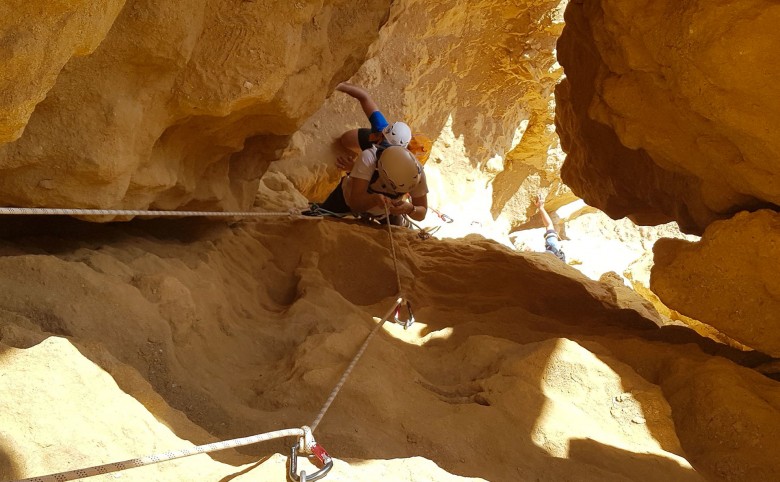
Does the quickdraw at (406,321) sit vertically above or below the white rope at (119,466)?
below

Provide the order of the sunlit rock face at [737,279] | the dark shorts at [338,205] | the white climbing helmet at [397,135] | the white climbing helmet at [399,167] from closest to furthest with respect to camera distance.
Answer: the sunlit rock face at [737,279] → the white climbing helmet at [399,167] → the white climbing helmet at [397,135] → the dark shorts at [338,205]

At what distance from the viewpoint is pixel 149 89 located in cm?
281

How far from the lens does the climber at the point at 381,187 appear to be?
4.73m

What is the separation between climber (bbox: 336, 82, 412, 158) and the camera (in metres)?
4.98

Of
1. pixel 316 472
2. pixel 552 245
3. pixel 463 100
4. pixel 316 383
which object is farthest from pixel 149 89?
pixel 552 245

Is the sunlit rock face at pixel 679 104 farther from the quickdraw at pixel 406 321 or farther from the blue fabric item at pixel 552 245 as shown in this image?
the blue fabric item at pixel 552 245

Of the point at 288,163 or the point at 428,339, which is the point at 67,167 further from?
the point at 288,163

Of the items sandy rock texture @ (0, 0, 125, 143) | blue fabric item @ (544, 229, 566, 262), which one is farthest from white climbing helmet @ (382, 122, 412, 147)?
blue fabric item @ (544, 229, 566, 262)

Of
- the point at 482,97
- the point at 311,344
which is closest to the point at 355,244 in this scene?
the point at 311,344

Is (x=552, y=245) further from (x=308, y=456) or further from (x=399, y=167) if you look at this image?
(x=308, y=456)

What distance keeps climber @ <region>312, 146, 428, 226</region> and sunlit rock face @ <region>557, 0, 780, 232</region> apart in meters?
1.40

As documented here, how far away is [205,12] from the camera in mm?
2977

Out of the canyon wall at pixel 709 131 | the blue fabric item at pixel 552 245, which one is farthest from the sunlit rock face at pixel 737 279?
the blue fabric item at pixel 552 245

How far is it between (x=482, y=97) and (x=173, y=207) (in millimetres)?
6739
